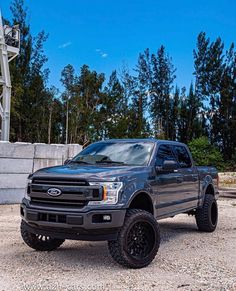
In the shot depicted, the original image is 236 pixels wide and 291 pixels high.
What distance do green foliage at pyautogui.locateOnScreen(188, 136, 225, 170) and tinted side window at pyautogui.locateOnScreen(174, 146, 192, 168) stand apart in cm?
2962

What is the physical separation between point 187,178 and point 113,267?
2.59m

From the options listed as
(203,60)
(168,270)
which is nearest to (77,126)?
(203,60)

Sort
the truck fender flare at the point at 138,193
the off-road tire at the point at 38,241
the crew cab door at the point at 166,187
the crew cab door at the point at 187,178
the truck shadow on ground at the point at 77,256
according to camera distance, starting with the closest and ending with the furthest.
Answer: the truck fender flare at the point at 138,193, the truck shadow on ground at the point at 77,256, the off-road tire at the point at 38,241, the crew cab door at the point at 166,187, the crew cab door at the point at 187,178

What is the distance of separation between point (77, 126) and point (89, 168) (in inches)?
1196

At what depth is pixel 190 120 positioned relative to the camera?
42.8 metres

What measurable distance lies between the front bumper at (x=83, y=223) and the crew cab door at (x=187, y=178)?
2316mm

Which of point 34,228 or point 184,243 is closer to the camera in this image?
point 34,228

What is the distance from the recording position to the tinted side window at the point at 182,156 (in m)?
7.88

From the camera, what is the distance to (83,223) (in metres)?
5.32

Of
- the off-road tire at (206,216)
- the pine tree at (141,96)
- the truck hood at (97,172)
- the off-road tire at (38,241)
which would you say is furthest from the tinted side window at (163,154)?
the pine tree at (141,96)

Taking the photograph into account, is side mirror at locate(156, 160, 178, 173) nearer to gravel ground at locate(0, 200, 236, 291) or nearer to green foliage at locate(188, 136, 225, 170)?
gravel ground at locate(0, 200, 236, 291)

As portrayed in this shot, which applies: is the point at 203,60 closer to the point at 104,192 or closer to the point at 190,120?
the point at 190,120

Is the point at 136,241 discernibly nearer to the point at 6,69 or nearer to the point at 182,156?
the point at 182,156

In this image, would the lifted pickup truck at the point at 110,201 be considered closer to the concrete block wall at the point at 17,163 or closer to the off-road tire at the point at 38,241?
the off-road tire at the point at 38,241
